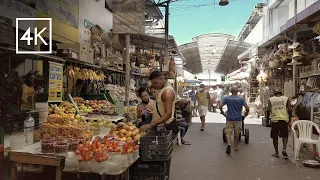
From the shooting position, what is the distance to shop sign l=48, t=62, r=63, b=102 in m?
5.18

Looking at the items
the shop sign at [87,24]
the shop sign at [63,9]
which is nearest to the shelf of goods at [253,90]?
the shop sign at [87,24]

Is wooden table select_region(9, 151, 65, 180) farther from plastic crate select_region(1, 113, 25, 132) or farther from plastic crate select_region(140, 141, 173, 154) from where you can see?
plastic crate select_region(140, 141, 173, 154)

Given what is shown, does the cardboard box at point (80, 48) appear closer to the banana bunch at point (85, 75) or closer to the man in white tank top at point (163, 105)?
the banana bunch at point (85, 75)

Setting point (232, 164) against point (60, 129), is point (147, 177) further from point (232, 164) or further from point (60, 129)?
point (232, 164)

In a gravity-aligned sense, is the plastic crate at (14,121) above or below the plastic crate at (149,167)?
above

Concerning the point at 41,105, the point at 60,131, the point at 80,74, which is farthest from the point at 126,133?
the point at 80,74

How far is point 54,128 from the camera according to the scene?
14.2ft

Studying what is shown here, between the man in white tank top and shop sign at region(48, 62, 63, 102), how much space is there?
1847 mm

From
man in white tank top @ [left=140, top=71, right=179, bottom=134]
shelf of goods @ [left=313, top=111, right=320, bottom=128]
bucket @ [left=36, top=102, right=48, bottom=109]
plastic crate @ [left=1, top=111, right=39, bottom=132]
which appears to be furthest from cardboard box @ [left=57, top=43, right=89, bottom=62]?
shelf of goods @ [left=313, top=111, right=320, bottom=128]

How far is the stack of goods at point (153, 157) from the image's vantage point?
3.92m

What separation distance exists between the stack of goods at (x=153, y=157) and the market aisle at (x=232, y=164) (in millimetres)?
1555

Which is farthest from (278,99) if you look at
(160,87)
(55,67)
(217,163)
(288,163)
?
(55,67)

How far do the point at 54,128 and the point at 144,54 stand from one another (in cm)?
793

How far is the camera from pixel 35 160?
3559 mm
